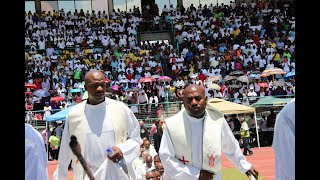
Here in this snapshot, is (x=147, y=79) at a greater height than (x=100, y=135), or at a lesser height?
lesser

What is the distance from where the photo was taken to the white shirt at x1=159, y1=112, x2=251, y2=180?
6.35m

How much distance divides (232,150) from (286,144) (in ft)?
11.4

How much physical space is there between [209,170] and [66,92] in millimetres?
21680

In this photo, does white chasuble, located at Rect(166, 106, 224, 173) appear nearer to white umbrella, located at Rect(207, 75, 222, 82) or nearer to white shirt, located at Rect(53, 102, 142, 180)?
white shirt, located at Rect(53, 102, 142, 180)

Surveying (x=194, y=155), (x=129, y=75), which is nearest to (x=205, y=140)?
(x=194, y=155)

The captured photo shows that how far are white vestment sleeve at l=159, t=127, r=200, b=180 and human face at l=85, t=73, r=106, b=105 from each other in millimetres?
937

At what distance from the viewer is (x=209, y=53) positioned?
1287 inches

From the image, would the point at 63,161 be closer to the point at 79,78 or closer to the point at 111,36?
the point at 79,78

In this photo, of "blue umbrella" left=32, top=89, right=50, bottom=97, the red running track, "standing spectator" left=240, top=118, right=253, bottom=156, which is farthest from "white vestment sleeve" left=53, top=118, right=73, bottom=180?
"blue umbrella" left=32, top=89, right=50, bottom=97

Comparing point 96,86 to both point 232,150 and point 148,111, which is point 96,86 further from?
point 148,111

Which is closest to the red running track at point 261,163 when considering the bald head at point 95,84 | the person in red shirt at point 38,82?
the person in red shirt at point 38,82

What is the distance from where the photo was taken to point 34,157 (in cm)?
327
